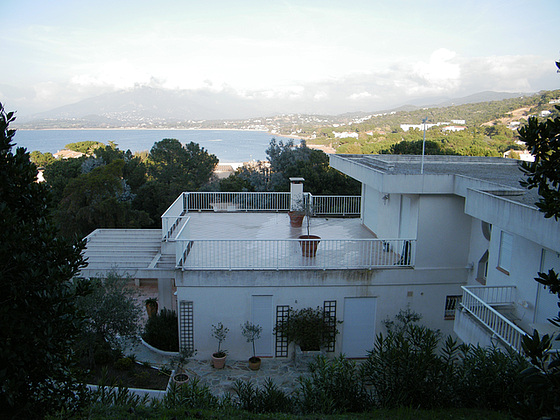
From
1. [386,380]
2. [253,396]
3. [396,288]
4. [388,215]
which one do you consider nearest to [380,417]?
[386,380]

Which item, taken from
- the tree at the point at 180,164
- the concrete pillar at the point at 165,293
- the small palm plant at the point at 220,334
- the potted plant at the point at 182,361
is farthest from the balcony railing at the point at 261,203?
the tree at the point at 180,164

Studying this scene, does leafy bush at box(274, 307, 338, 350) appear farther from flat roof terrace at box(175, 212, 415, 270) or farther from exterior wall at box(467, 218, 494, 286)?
exterior wall at box(467, 218, 494, 286)

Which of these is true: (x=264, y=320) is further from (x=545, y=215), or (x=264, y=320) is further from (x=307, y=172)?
(x=307, y=172)

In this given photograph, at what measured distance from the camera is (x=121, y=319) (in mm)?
9391

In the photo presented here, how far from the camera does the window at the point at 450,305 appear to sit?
36.7 feet

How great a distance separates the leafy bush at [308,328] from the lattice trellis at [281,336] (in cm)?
10

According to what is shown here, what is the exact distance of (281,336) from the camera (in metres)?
10.8

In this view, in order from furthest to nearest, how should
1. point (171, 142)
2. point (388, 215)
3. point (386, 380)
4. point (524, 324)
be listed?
point (171, 142) < point (388, 215) < point (524, 324) < point (386, 380)

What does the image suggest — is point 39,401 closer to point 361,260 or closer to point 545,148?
point 545,148

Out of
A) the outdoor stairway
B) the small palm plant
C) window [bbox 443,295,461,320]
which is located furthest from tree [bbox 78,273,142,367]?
window [bbox 443,295,461,320]

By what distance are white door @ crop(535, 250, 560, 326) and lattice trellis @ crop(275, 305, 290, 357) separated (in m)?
5.64

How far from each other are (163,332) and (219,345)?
70.3 inches

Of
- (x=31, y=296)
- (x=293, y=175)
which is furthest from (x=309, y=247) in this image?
(x=293, y=175)

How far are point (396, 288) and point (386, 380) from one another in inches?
185
